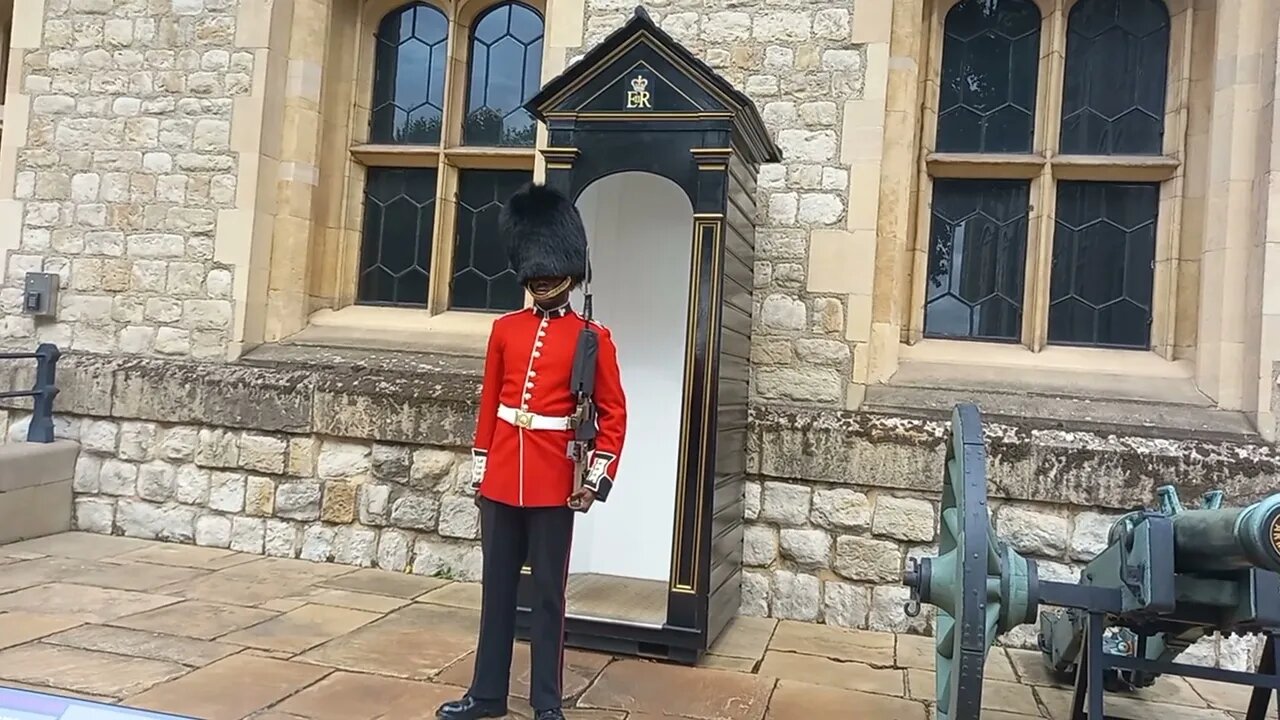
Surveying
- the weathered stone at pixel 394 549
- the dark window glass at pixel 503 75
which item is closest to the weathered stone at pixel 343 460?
the weathered stone at pixel 394 549

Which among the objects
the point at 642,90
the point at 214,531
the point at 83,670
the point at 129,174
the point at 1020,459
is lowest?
the point at 83,670

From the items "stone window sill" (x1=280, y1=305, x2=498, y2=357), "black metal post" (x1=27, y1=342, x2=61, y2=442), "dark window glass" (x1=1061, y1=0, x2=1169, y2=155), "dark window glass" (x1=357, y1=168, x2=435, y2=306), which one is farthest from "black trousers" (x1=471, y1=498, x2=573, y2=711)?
"black metal post" (x1=27, y1=342, x2=61, y2=442)

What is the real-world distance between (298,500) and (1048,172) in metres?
3.99

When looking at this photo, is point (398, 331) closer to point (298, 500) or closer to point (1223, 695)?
point (298, 500)

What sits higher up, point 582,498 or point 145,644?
point 582,498

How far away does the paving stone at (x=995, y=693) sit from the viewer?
10.7 feet

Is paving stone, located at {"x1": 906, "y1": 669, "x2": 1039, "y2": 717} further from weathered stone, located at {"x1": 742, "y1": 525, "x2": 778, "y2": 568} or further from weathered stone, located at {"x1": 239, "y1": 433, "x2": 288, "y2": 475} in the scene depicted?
weathered stone, located at {"x1": 239, "y1": 433, "x2": 288, "y2": 475}

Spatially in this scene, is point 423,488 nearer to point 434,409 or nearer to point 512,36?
point 434,409

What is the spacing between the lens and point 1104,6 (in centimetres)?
443

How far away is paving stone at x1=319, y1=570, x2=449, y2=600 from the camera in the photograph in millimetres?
4383

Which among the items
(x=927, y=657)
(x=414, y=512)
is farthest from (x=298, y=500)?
(x=927, y=657)

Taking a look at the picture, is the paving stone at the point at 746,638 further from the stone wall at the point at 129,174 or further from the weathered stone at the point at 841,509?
the stone wall at the point at 129,174

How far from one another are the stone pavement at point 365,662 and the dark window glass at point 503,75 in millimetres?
2398

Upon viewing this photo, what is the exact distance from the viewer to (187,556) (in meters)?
4.84
